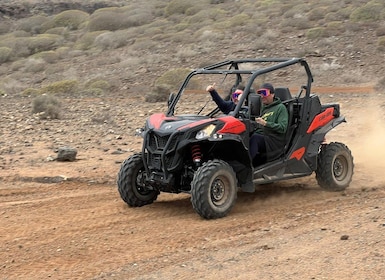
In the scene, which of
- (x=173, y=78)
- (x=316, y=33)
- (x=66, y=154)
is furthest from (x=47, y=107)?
(x=316, y=33)

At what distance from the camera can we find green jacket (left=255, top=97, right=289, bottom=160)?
328 inches

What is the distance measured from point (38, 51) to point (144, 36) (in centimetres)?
762

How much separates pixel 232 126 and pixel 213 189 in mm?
809

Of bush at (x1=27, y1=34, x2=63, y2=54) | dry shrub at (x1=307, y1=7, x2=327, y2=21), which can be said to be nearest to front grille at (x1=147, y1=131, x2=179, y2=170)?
dry shrub at (x1=307, y1=7, x2=327, y2=21)

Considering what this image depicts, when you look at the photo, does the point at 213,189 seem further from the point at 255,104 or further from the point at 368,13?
the point at 368,13

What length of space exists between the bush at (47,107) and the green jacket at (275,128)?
1027cm

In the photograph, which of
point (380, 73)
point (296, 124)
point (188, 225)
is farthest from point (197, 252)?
point (380, 73)

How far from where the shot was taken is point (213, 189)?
297 inches

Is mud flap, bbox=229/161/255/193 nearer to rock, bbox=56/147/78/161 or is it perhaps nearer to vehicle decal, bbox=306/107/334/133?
vehicle decal, bbox=306/107/334/133

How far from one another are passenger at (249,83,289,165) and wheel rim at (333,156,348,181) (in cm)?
117

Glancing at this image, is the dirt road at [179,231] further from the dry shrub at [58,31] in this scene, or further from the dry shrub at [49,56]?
the dry shrub at [58,31]

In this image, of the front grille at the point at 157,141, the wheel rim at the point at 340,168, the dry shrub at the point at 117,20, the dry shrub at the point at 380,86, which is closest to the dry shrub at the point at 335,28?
the dry shrub at the point at 380,86

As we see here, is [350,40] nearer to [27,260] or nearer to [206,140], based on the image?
[206,140]

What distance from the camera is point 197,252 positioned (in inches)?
246
